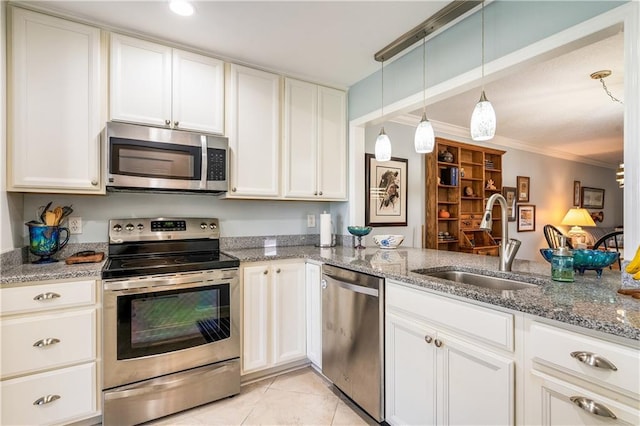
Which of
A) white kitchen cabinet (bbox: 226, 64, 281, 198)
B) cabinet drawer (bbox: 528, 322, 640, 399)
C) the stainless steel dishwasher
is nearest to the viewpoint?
cabinet drawer (bbox: 528, 322, 640, 399)

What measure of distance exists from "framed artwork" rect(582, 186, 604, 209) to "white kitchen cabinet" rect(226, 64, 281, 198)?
694cm

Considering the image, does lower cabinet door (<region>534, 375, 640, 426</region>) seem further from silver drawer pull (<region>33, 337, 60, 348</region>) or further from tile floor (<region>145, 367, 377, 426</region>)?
silver drawer pull (<region>33, 337, 60, 348</region>)

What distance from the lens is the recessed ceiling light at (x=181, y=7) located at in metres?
1.73

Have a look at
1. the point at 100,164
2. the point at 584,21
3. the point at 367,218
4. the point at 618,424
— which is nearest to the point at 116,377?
the point at 100,164

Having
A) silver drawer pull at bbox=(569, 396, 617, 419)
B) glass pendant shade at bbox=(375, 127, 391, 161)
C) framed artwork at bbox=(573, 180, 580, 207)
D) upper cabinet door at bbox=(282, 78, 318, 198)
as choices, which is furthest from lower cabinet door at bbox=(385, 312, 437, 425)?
framed artwork at bbox=(573, 180, 580, 207)

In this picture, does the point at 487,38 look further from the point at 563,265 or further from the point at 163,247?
the point at 163,247

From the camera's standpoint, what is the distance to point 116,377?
5.67ft

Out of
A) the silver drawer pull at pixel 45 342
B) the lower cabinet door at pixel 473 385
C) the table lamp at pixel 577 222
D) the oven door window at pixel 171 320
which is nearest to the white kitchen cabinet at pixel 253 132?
the oven door window at pixel 171 320

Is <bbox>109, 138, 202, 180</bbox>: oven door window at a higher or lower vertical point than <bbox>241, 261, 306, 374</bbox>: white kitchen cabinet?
higher

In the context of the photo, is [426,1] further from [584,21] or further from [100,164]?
[100,164]

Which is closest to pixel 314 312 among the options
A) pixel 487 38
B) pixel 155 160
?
pixel 155 160

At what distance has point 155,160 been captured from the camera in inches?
81.3

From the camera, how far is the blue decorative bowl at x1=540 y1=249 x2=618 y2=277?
4.70 ft

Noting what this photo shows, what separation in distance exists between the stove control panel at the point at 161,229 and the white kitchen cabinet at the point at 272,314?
0.60 m
